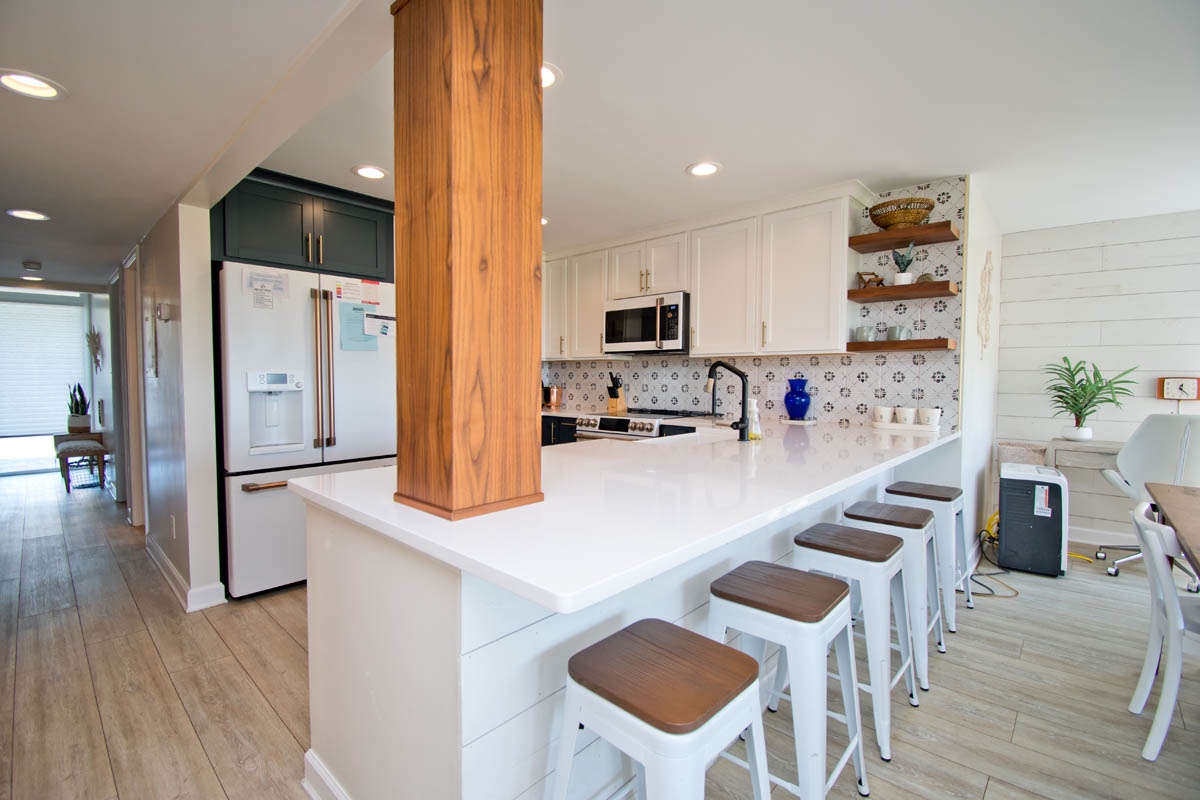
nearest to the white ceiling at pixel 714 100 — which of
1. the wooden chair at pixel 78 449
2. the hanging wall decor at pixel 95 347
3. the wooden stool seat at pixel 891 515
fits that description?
the wooden stool seat at pixel 891 515

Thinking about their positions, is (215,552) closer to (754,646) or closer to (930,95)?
(754,646)

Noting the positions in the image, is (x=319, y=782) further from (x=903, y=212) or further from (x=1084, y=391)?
(x=1084, y=391)

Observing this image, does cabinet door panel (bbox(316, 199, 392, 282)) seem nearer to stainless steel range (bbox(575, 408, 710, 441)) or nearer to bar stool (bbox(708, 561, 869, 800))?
stainless steel range (bbox(575, 408, 710, 441))

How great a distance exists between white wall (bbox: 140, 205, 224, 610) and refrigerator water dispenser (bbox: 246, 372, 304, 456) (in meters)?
0.22

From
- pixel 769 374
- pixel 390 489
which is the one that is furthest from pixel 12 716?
pixel 769 374

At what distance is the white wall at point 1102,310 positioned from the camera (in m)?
3.41

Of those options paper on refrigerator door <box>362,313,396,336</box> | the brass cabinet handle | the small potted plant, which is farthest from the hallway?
the small potted plant

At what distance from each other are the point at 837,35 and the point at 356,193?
8.63 ft

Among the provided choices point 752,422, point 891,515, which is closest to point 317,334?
point 752,422

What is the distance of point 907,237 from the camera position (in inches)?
115

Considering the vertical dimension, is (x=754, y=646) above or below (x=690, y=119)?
below

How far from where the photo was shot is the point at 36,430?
6930 mm

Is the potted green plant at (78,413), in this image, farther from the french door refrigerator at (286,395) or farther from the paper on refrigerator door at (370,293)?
the paper on refrigerator door at (370,293)

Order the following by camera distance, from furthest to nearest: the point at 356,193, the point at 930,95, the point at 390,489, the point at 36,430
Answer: the point at 36,430
the point at 356,193
the point at 930,95
the point at 390,489
